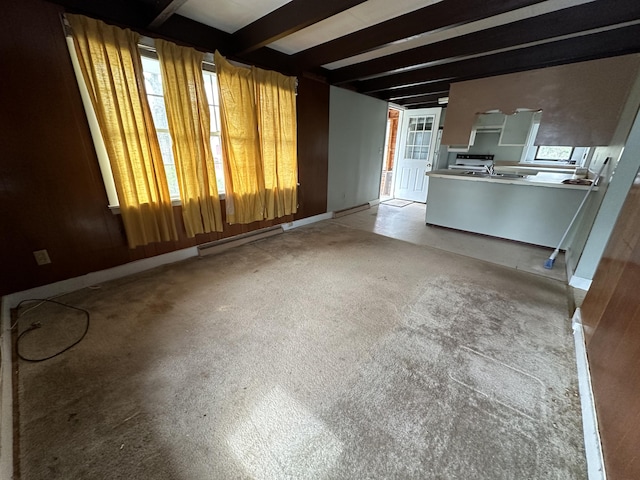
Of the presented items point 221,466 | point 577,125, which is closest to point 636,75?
point 577,125

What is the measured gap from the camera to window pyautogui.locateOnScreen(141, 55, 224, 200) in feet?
7.39

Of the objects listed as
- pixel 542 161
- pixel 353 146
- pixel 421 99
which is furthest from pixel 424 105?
pixel 542 161

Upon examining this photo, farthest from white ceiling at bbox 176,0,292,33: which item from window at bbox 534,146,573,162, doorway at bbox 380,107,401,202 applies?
window at bbox 534,146,573,162

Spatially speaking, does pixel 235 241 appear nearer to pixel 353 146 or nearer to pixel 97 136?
pixel 97 136

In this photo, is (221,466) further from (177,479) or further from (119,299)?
(119,299)

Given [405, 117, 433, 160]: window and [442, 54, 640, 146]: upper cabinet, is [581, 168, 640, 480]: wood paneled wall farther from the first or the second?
[405, 117, 433, 160]: window

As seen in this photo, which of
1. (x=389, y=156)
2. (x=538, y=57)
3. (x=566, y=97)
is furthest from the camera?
(x=389, y=156)

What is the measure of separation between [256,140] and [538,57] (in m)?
3.35

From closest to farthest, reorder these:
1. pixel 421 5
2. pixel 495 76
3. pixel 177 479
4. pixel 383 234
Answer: pixel 177 479 → pixel 421 5 → pixel 495 76 → pixel 383 234

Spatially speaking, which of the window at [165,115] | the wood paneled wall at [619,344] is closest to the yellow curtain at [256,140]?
the window at [165,115]

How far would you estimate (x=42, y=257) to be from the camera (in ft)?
6.49

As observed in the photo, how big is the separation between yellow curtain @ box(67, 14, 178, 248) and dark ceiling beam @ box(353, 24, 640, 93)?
3454 millimetres

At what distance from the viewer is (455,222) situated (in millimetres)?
4035

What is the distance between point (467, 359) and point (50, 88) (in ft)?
11.5
